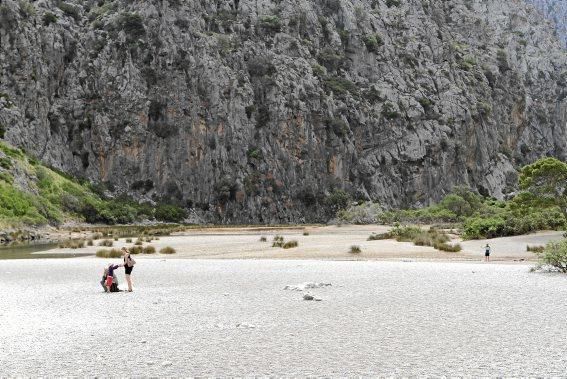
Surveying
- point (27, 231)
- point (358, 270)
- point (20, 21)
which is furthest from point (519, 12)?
point (358, 270)

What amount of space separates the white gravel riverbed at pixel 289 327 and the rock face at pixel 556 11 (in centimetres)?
18819

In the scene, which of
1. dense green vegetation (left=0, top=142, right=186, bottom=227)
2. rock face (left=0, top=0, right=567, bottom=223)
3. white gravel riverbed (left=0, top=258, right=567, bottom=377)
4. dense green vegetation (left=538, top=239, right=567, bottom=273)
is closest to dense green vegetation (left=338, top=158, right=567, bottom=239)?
Result: dense green vegetation (left=538, top=239, right=567, bottom=273)

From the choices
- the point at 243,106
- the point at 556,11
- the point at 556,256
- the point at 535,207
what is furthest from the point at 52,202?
the point at 556,11

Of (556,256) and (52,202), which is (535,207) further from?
(52,202)

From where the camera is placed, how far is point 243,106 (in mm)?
112938

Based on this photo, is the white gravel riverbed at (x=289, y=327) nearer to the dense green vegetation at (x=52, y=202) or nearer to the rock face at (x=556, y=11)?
the dense green vegetation at (x=52, y=202)

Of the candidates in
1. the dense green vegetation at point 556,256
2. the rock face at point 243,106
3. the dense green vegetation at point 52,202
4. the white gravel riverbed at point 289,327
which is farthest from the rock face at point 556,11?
the white gravel riverbed at point 289,327

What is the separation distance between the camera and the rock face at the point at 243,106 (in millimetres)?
108312

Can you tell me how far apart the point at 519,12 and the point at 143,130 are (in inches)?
4546

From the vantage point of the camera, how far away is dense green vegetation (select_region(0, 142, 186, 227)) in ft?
220

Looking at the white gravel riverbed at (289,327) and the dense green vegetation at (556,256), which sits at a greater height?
the dense green vegetation at (556,256)

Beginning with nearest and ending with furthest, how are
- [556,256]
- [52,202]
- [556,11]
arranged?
[556,256] → [52,202] → [556,11]

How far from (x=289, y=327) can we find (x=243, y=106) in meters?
103

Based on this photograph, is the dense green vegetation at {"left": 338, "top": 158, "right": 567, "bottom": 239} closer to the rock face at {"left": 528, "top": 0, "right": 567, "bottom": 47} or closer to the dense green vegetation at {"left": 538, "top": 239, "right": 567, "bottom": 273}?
the dense green vegetation at {"left": 538, "top": 239, "right": 567, "bottom": 273}
